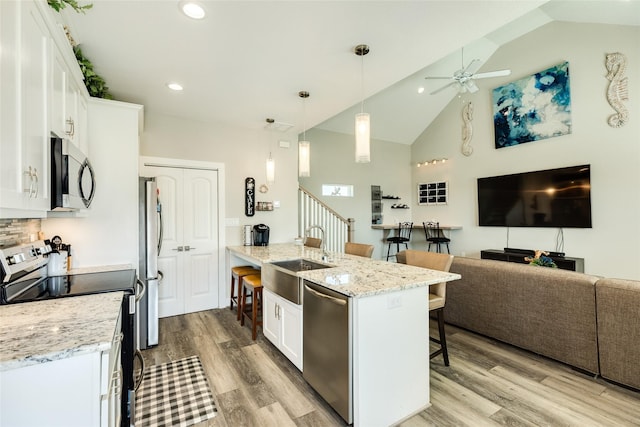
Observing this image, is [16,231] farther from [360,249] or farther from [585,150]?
[585,150]

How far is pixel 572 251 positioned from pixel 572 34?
3625mm

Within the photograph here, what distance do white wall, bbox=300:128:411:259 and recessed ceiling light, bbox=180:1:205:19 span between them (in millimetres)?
4414

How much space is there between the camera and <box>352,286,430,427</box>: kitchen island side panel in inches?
66.5

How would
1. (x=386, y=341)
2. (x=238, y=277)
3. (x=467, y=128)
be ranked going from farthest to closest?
(x=467, y=128)
(x=238, y=277)
(x=386, y=341)

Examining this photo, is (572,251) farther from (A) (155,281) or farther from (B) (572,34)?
(A) (155,281)

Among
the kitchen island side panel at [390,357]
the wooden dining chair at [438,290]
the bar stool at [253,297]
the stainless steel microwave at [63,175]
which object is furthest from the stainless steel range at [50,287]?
the wooden dining chair at [438,290]

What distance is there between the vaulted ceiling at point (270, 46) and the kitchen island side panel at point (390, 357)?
75.9 inches

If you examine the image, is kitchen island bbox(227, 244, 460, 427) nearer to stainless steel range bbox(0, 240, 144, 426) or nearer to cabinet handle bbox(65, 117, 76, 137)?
stainless steel range bbox(0, 240, 144, 426)

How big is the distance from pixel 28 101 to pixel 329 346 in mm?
2052

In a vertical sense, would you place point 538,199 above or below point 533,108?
below

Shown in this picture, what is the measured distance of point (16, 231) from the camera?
196cm

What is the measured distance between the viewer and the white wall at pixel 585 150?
4199 mm

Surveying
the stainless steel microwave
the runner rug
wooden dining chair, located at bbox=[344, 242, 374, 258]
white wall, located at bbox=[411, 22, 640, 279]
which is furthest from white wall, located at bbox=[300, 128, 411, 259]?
the stainless steel microwave

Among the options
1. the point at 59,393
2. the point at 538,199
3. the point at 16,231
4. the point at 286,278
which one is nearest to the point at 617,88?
the point at 538,199
